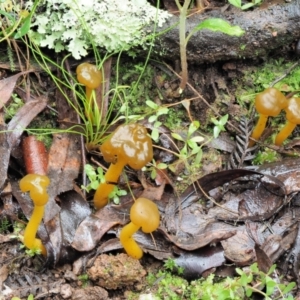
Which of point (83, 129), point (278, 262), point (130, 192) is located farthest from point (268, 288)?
point (83, 129)

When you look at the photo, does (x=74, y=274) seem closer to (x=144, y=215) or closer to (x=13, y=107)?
(x=144, y=215)

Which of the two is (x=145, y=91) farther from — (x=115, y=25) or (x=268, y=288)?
(x=268, y=288)

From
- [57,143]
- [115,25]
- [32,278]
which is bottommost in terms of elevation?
[32,278]

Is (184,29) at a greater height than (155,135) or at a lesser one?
greater

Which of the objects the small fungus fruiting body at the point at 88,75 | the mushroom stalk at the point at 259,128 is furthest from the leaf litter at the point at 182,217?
the small fungus fruiting body at the point at 88,75

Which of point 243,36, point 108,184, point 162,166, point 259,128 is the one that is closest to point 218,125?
point 259,128

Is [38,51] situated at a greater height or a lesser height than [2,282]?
greater
